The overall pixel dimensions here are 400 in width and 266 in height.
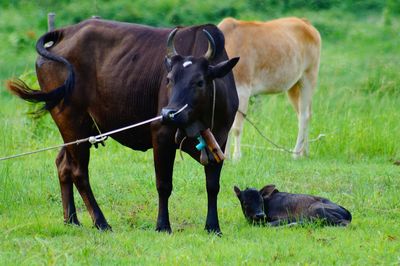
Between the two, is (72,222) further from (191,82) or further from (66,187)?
(191,82)

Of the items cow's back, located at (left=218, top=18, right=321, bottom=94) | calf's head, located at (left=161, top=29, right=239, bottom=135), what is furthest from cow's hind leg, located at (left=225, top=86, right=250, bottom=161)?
calf's head, located at (left=161, top=29, right=239, bottom=135)

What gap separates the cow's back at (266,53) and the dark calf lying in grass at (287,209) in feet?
12.8

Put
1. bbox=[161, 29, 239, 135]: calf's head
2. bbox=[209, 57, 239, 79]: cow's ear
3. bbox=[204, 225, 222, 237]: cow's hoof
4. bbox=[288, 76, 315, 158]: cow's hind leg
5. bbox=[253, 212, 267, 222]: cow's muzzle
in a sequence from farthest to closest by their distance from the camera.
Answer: bbox=[288, 76, 315, 158]: cow's hind leg < bbox=[253, 212, 267, 222]: cow's muzzle < bbox=[204, 225, 222, 237]: cow's hoof < bbox=[209, 57, 239, 79]: cow's ear < bbox=[161, 29, 239, 135]: calf's head

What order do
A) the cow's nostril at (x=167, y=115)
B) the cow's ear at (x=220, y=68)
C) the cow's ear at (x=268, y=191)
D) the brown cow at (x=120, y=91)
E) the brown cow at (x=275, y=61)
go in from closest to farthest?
the cow's nostril at (x=167, y=115) < the cow's ear at (x=220, y=68) < the brown cow at (x=120, y=91) < the cow's ear at (x=268, y=191) < the brown cow at (x=275, y=61)

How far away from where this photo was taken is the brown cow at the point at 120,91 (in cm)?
838

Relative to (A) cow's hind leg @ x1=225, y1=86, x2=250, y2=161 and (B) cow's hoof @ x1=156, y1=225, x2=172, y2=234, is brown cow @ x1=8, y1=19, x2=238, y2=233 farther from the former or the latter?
(A) cow's hind leg @ x1=225, y1=86, x2=250, y2=161

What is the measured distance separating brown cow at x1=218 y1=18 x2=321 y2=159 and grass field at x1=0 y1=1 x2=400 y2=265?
36cm

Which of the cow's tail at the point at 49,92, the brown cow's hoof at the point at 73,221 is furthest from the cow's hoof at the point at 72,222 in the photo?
the cow's tail at the point at 49,92

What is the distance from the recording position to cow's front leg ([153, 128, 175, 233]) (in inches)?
328

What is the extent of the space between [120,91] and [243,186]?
2.43 m

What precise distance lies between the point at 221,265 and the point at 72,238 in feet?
5.28

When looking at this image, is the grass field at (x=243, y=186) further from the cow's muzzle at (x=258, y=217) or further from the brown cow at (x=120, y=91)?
the brown cow at (x=120, y=91)

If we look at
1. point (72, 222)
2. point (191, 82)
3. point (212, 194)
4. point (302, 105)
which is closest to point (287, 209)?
point (212, 194)

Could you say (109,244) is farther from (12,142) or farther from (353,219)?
(12,142)
